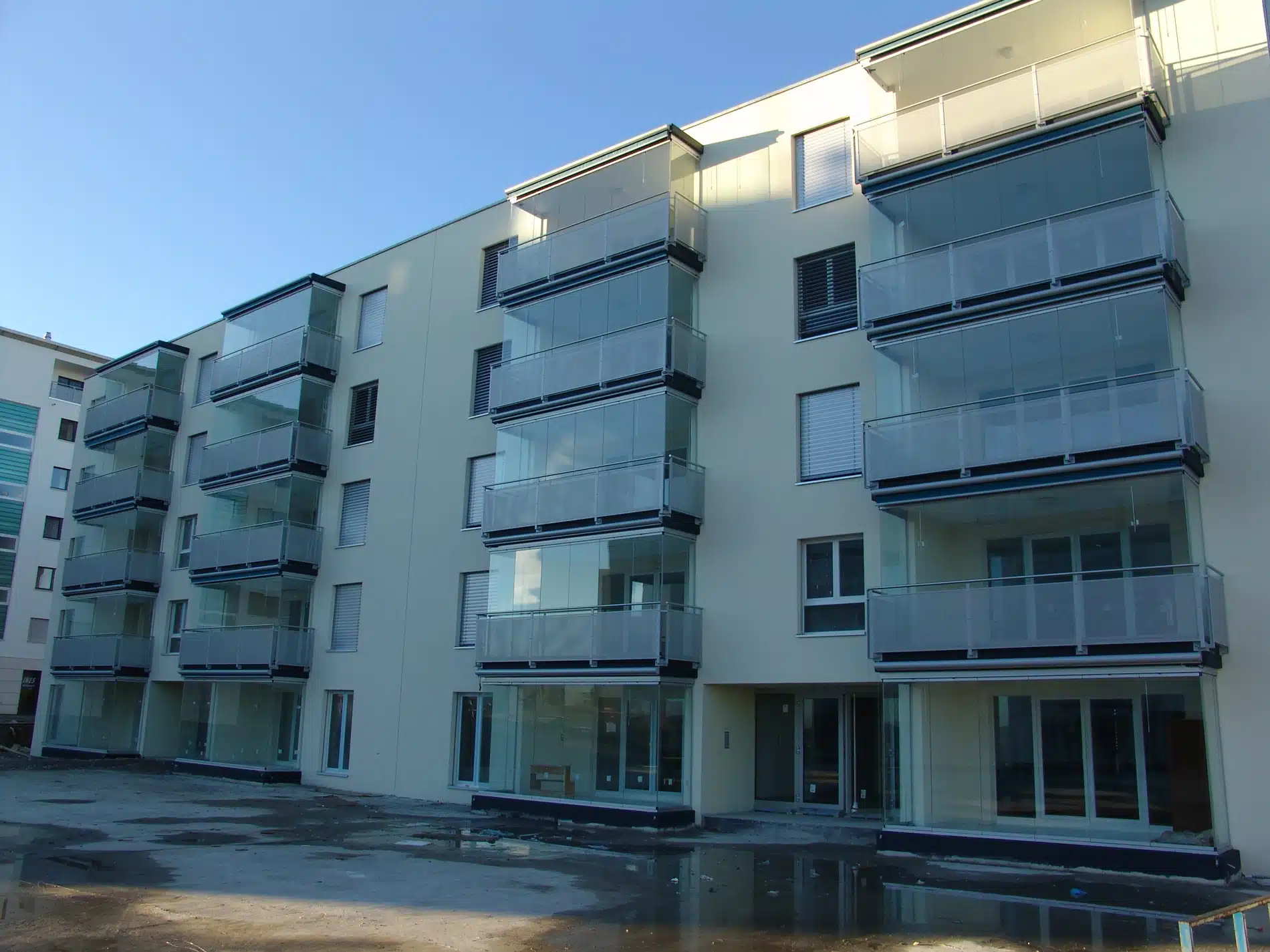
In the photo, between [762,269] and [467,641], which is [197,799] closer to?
[467,641]

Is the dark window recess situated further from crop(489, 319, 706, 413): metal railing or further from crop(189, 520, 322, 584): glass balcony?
crop(189, 520, 322, 584): glass balcony

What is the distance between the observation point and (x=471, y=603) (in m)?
22.5

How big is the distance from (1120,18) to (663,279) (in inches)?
322

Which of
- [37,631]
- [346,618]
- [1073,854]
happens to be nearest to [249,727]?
[346,618]

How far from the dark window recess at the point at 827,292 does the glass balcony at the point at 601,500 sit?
3215 mm

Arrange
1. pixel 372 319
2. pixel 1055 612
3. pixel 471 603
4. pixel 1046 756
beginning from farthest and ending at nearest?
pixel 372 319 → pixel 471 603 → pixel 1046 756 → pixel 1055 612

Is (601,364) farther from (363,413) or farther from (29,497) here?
(29,497)

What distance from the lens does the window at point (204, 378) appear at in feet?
105

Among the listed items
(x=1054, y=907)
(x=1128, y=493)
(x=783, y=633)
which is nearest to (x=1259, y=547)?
(x=1128, y=493)

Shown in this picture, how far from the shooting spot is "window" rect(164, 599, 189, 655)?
30.5m

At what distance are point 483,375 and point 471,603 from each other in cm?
501

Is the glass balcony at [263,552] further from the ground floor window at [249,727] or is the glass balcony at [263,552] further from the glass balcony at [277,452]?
the ground floor window at [249,727]

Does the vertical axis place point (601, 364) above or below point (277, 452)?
above

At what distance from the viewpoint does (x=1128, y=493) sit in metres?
14.6
